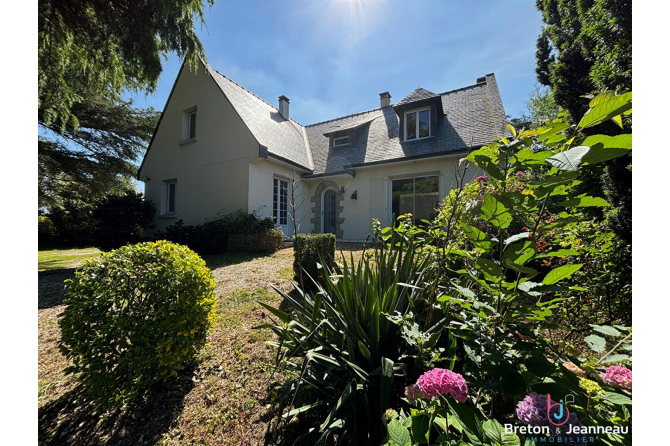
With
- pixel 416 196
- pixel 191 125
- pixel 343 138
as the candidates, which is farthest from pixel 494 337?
pixel 191 125

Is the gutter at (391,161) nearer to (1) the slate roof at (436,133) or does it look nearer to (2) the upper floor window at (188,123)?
(1) the slate roof at (436,133)

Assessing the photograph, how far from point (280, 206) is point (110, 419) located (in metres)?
8.44

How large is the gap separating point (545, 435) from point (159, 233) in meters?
11.8

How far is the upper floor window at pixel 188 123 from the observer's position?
10680 mm

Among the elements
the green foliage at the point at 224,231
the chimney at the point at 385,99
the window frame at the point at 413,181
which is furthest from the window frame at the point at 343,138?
the green foliage at the point at 224,231

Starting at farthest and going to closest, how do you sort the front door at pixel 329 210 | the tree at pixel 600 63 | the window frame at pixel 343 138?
the window frame at pixel 343 138 → the front door at pixel 329 210 → the tree at pixel 600 63

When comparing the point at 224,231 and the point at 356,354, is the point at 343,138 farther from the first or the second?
the point at 356,354

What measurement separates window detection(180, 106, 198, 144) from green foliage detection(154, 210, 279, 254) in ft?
15.3

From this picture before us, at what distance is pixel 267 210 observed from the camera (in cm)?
931

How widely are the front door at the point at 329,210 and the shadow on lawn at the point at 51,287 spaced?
25.4 ft

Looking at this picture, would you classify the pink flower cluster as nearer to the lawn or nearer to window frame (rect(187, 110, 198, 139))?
the lawn
